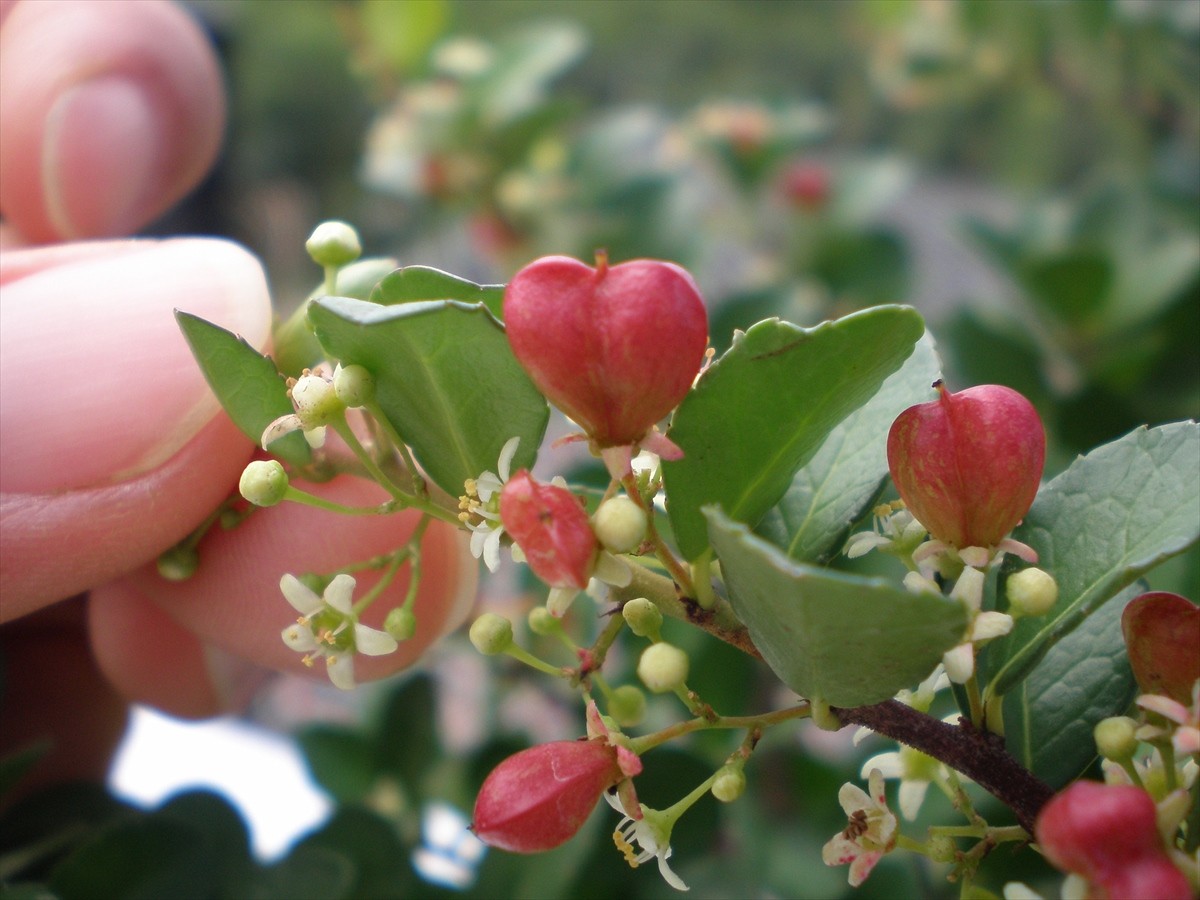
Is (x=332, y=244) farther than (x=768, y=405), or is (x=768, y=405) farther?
(x=332, y=244)

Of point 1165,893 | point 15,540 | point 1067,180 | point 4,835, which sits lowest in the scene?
point 4,835

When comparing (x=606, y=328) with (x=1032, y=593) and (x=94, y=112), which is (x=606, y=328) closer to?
(x=1032, y=593)

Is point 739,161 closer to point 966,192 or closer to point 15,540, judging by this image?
point 966,192

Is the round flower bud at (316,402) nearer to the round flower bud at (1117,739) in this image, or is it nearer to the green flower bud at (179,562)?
the green flower bud at (179,562)

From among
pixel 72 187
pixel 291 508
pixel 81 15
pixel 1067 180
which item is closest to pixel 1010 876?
pixel 291 508

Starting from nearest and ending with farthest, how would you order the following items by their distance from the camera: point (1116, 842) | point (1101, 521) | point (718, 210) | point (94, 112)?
point (1116, 842)
point (1101, 521)
point (94, 112)
point (718, 210)

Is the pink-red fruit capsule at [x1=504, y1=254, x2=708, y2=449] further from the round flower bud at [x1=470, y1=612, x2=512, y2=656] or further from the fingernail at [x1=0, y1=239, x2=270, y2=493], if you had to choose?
the fingernail at [x1=0, y1=239, x2=270, y2=493]

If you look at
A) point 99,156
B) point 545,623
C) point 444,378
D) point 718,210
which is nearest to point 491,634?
point 545,623

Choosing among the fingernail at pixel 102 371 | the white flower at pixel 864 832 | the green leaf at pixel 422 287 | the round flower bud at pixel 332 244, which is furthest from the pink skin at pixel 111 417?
the white flower at pixel 864 832
